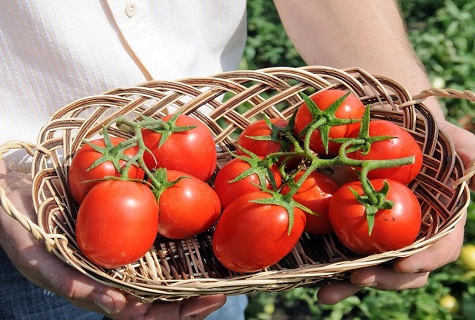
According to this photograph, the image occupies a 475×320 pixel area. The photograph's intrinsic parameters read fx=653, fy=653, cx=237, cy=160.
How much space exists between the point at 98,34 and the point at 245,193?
0.49m

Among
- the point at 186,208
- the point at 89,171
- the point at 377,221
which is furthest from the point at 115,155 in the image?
the point at 377,221

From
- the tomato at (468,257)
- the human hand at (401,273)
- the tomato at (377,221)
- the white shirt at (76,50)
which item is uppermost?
the white shirt at (76,50)

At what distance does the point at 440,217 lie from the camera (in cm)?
137

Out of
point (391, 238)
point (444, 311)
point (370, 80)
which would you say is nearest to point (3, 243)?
point (391, 238)

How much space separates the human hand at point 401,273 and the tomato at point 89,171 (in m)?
0.46

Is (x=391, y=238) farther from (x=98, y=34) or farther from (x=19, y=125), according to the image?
(x=19, y=125)

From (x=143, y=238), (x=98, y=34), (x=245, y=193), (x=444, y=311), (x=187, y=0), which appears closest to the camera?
(x=143, y=238)

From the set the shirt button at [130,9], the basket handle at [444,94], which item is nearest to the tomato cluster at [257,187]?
the basket handle at [444,94]

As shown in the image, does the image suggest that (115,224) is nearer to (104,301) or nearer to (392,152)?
(104,301)

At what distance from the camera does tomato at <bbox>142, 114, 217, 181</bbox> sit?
1380 millimetres

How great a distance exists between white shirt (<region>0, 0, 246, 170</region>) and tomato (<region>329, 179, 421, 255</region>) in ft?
1.93

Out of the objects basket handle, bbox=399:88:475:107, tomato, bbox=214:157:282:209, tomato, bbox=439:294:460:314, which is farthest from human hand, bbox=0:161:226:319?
tomato, bbox=439:294:460:314

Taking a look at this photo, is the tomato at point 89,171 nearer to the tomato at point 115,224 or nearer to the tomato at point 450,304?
the tomato at point 115,224

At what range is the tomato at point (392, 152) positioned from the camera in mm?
1334
